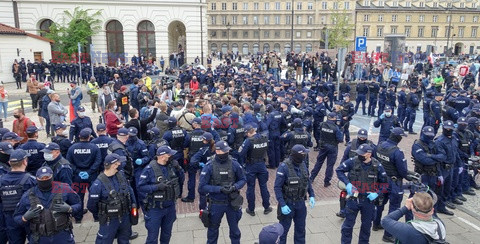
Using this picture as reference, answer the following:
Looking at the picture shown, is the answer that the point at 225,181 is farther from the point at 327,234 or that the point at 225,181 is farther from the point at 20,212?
the point at 20,212

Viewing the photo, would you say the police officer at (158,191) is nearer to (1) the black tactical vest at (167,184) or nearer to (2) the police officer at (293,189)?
(1) the black tactical vest at (167,184)

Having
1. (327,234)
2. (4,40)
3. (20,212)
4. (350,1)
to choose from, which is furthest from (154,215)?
(350,1)

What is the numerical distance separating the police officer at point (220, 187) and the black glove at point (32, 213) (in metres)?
2.33

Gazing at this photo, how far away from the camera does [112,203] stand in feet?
17.1

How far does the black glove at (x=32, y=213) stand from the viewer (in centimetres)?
466

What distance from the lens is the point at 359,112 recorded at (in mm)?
19578

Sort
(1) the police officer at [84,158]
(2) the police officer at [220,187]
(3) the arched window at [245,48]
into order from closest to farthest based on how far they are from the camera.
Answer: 1. (2) the police officer at [220,187]
2. (1) the police officer at [84,158]
3. (3) the arched window at [245,48]

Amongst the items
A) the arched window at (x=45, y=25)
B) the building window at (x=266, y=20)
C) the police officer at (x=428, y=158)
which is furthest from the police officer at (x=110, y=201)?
the building window at (x=266, y=20)

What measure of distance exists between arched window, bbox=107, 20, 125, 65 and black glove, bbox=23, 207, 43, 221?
3369 cm

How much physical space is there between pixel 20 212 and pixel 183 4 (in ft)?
112

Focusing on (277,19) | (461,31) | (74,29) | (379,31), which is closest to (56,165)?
(74,29)

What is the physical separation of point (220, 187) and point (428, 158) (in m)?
4.40

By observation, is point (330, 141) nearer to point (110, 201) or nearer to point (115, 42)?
point (110, 201)

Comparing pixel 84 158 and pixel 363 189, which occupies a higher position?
pixel 84 158
